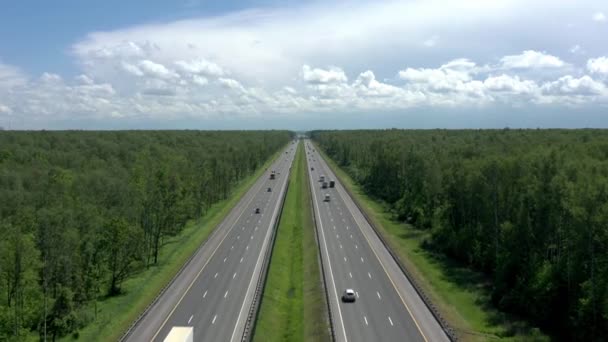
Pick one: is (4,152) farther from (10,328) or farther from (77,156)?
(10,328)

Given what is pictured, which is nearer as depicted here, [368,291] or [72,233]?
[72,233]

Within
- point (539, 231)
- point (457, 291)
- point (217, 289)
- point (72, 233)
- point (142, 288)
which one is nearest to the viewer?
point (72, 233)

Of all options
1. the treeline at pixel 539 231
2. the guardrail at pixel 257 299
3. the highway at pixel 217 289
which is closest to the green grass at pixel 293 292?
the guardrail at pixel 257 299

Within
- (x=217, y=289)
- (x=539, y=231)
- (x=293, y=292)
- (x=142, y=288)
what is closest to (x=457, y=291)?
(x=539, y=231)

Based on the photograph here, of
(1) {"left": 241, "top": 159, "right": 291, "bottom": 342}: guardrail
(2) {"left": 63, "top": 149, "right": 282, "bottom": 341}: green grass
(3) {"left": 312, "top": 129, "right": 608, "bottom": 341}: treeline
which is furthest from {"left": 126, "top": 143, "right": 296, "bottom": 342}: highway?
(3) {"left": 312, "top": 129, "right": 608, "bottom": 341}: treeline

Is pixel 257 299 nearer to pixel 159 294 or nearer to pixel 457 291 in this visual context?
pixel 159 294

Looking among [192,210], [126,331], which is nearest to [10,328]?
[126,331]
